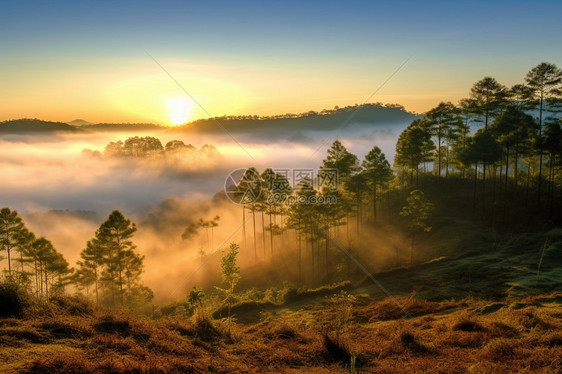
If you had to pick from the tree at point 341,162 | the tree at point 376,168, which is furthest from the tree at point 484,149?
the tree at point 341,162

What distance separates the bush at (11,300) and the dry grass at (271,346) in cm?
100

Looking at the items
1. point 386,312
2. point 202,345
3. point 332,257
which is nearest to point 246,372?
point 202,345

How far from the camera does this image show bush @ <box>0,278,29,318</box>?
40.8 feet

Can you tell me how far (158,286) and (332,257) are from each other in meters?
43.1

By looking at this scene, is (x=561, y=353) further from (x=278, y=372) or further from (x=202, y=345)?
(x=202, y=345)

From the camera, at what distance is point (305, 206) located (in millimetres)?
41594

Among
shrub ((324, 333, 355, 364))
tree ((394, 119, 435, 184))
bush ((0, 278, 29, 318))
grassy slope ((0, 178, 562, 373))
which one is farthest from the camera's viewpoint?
tree ((394, 119, 435, 184))

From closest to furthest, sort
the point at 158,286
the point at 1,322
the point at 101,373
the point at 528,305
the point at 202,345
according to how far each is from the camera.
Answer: the point at 101,373
the point at 1,322
the point at 202,345
the point at 528,305
the point at 158,286

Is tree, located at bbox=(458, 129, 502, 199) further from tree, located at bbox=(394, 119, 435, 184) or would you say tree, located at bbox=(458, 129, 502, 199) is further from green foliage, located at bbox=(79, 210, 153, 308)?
green foliage, located at bbox=(79, 210, 153, 308)

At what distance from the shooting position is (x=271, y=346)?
12.9 meters

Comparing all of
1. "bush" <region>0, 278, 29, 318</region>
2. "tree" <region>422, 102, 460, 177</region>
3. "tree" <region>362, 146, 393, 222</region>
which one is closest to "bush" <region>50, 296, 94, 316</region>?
"bush" <region>0, 278, 29, 318</region>

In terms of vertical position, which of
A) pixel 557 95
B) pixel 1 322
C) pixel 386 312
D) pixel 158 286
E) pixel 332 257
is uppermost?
pixel 557 95

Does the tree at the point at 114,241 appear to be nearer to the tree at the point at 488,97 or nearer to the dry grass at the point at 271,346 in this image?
the dry grass at the point at 271,346

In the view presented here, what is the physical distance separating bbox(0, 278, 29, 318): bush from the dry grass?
999mm
